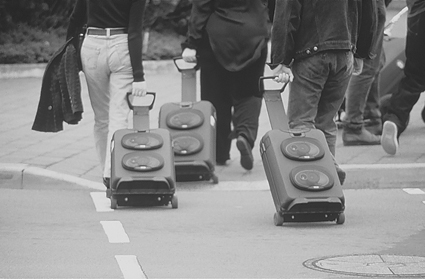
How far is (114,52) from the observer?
793cm

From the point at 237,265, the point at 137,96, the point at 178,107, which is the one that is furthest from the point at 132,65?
the point at 237,265

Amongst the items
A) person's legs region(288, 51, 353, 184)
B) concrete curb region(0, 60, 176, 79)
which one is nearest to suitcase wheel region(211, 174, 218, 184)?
person's legs region(288, 51, 353, 184)

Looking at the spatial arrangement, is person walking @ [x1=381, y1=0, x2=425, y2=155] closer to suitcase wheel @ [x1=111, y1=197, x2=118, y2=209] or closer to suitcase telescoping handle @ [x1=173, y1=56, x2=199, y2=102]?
suitcase telescoping handle @ [x1=173, y1=56, x2=199, y2=102]

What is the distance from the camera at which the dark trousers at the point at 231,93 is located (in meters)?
9.20

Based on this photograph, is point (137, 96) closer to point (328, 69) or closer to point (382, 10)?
point (328, 69)

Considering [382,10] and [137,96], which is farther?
[382,10]

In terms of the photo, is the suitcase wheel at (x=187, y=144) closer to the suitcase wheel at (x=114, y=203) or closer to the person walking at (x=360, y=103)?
the suitcase wheel at (x=114, y=203)

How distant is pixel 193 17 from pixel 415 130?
10.1 feet

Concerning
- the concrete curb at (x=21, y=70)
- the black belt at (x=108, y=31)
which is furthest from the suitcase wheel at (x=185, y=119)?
the concrete curb at (x=21, y=70)

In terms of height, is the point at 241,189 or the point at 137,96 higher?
the point at 137,96

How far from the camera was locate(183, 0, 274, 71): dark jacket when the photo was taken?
8992mm

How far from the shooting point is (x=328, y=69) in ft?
23.9

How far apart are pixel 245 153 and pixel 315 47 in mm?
2042

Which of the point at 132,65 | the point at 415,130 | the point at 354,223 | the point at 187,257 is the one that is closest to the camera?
the point at 187,257
